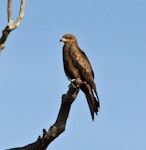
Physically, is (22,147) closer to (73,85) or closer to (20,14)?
(73,85)

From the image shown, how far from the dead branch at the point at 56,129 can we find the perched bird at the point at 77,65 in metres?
1.88

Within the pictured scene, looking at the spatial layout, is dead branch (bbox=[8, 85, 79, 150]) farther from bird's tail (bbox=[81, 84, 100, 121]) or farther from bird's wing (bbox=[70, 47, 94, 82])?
bird's wing (bbox=[70, 47, 94, 82])

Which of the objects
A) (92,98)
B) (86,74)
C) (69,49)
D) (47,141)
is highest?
(69,49)

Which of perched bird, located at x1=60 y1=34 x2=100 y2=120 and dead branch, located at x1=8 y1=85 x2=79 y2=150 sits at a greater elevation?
perched bird, located at x1=60 y1=34 x2=100 y2=120

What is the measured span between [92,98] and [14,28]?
353cm

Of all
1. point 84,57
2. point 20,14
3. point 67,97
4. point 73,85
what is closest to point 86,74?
point 84,57

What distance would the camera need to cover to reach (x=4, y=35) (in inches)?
247

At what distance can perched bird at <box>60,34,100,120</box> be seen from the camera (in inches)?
384

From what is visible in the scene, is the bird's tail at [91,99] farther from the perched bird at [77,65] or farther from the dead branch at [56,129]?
the dead branch at [56,129]

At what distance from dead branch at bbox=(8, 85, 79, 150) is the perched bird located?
1.88m

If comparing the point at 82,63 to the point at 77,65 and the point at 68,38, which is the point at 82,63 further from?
the point at 68,38

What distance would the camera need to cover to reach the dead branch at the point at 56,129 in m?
7.56

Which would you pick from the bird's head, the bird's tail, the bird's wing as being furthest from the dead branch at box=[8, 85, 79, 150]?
the bird's head

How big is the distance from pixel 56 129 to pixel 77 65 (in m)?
3.46
